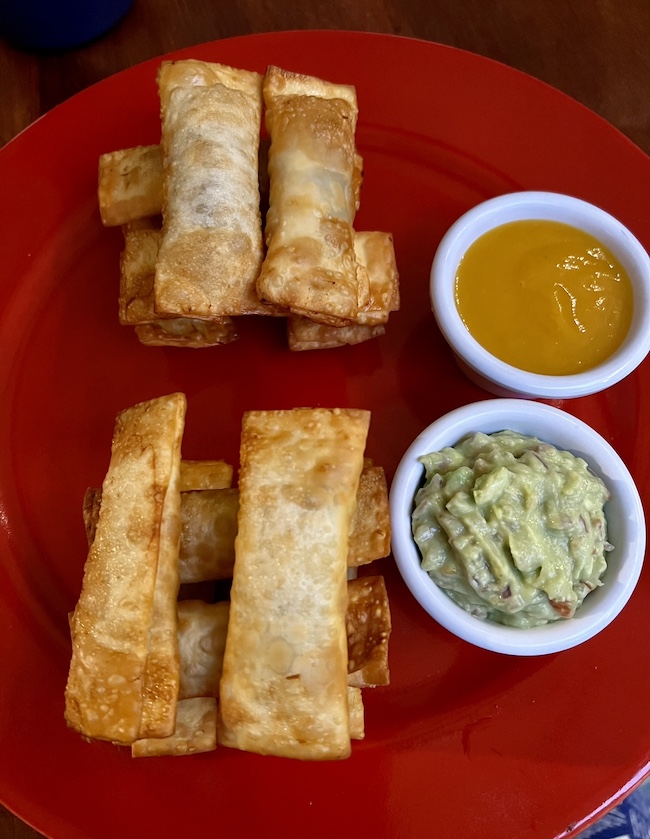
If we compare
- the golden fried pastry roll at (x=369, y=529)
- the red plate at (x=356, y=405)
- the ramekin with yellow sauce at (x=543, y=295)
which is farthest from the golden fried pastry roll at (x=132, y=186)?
the golden fried pastry roll at (x=369, y=529)

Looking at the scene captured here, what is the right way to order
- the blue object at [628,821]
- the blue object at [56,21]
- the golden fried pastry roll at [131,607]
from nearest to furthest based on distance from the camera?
the golden fried pastry roll at [131,607]
the blue object at [628,821]
the blue object at [56,21]

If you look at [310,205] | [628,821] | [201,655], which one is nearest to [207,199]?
[310,205]

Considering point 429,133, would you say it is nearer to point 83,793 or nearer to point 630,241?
point 630,241

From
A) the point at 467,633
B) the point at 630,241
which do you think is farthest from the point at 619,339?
the point at 467,633

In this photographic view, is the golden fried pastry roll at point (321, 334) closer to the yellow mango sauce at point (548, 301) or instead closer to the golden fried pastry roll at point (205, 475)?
the yellow mango sauce at point (548, 301)

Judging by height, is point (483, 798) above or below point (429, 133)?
below

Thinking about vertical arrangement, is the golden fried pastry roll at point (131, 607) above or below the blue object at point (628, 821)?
above

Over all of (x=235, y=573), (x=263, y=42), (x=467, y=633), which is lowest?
(x=467, y=633)
